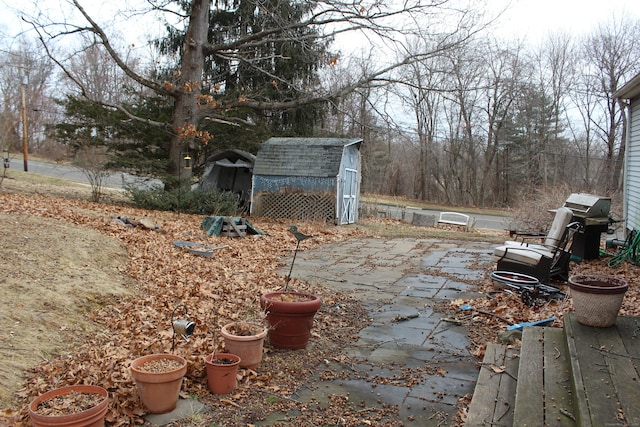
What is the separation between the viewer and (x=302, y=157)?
15.7 m

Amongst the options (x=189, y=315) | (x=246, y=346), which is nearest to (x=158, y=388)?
(x=246, y=346)

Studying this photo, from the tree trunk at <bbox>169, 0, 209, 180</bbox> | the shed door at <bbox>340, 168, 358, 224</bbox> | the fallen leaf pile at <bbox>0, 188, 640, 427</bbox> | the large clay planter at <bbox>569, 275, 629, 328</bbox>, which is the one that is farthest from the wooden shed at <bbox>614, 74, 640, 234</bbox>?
the tree trunk at <bbox>169, 0, 209, 180</bbox>

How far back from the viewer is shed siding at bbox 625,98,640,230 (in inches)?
401

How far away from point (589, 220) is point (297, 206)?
8.92 metres

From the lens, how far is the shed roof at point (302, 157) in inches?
605

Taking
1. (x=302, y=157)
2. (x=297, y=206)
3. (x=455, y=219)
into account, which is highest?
(x=302, y=157)

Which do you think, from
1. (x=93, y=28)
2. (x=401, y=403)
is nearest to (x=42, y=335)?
(x=401, y=403)

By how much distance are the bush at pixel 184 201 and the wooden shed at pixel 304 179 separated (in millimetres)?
1487

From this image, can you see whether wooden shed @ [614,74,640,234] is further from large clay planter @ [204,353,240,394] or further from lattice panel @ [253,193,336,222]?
large clay planter @ [204,353,240,394]

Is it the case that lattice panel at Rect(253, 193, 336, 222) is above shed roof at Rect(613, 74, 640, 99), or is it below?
below

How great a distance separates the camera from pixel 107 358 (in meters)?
3.80

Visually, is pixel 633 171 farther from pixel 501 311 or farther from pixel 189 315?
pixel 189 315

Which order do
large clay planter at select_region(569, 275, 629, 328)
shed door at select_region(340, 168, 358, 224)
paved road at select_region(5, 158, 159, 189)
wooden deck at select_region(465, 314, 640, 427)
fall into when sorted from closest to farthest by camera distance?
wooden deck at select_region(465, 314, 640, 427), large clay planter at select_region(569, 275, 629, 328), shed door at select_region(340, 168, 358, 224), paved road at select_region(5, 158, 159, 189)

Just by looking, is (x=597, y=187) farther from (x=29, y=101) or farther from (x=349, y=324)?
(x=29, y=101)
